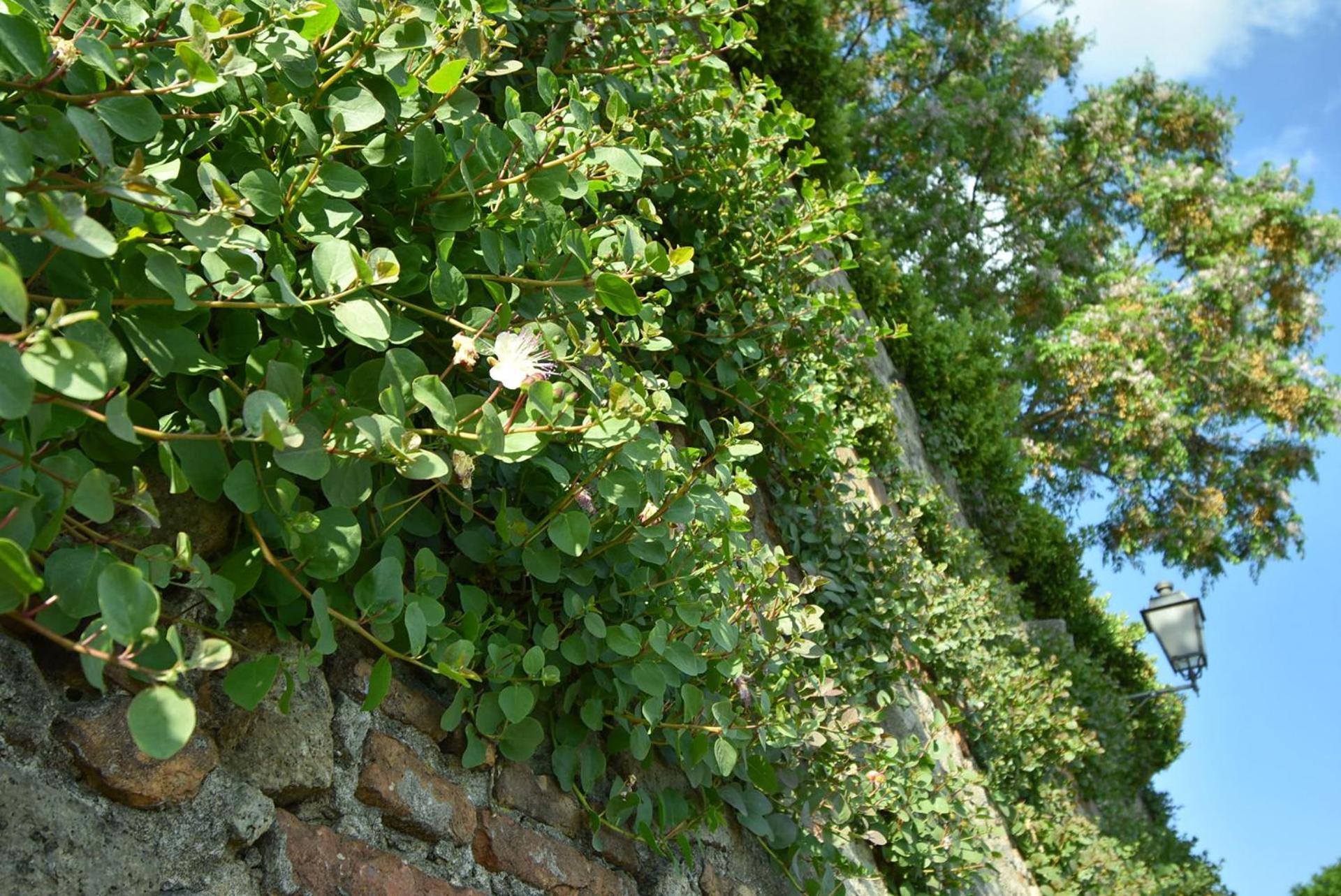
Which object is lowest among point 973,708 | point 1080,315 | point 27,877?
point 27,877

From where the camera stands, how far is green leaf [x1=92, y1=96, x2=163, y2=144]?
1.24m

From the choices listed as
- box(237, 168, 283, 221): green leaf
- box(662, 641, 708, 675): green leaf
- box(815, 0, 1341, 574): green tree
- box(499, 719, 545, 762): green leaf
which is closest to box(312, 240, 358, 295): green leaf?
box(237, 168, 283, 221): green leaf

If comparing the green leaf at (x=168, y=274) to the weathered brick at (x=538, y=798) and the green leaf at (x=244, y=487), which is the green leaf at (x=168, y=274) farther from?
the weathered brick at (x=538, y=798)

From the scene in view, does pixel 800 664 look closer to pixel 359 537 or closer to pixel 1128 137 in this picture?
pixel 359 537

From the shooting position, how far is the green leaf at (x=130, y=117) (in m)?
1.24

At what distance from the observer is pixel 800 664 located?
9.64ft

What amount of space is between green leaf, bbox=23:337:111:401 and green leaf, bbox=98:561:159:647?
16 centimetres

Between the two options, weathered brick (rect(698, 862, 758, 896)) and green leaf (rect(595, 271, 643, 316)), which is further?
weathered brick (rect(698, 862, 758, 896))

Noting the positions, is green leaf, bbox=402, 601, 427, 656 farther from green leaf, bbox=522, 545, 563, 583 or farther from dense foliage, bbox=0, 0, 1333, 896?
green leaf, bbox=522, 545, 563, 583

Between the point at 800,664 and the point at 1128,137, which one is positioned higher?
the point at 1128,137

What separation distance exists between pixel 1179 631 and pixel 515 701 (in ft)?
27.3

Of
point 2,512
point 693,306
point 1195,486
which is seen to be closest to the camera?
point 2,512

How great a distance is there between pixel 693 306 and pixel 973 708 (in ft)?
8.58

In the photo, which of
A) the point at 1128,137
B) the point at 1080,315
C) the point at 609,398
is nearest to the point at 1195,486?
the point at 1080,315
